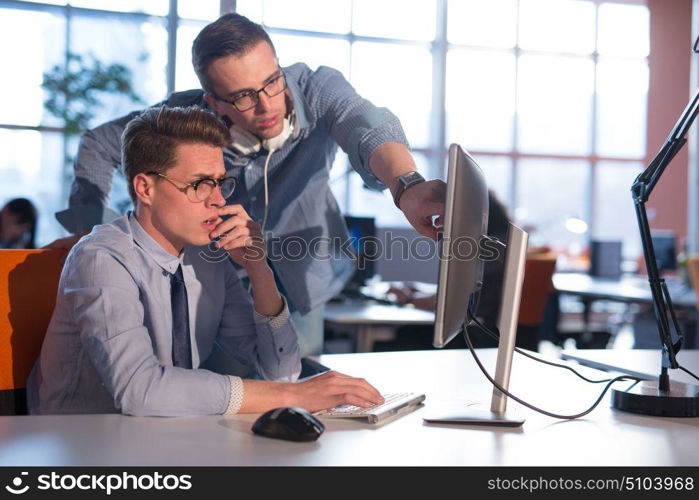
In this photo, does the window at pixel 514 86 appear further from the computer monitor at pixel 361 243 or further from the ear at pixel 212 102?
the ear at pixel 212 102

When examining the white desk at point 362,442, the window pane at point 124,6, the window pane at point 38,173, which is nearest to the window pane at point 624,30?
the window pane at point 124,6

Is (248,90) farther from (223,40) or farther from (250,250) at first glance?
(250,250)

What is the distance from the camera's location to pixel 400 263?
16.4 ft

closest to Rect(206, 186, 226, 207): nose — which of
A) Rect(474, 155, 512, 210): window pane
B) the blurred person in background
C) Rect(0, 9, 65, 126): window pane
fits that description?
the blurred person in background

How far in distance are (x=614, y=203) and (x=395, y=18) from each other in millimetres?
4377

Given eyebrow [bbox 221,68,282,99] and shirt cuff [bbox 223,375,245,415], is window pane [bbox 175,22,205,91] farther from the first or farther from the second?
shirt cuff [bbox 223,375,245,415]

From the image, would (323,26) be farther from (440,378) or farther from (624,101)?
(440,378)

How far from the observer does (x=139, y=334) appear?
4.28 feet

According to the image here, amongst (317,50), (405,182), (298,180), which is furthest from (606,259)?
(405,182)

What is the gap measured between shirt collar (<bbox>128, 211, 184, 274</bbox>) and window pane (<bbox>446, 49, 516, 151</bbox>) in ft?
27.9

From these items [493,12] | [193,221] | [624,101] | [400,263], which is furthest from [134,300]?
[624,101]

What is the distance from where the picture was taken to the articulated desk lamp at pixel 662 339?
4.17ft

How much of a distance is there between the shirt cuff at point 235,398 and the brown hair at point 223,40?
0.93 m
